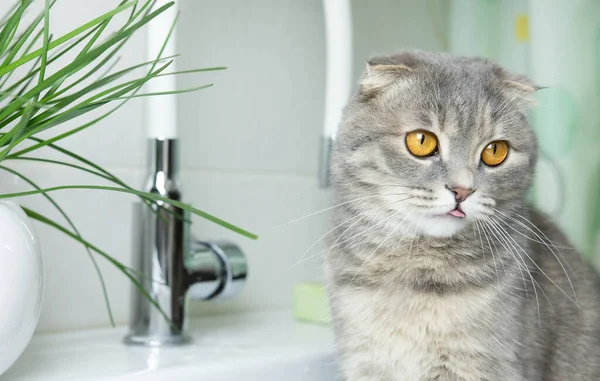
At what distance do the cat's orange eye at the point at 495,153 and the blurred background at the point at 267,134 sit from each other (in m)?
0.35

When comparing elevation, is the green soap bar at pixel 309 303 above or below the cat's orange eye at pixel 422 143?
below

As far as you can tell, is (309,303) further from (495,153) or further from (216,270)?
(495,153)

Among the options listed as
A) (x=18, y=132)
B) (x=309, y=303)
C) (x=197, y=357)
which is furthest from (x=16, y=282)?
(x=309, y=303)

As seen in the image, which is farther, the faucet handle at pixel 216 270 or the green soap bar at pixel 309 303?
the green soap bar at pixel 309 303

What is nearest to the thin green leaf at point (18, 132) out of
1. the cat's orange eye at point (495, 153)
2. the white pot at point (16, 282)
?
the white pot at point (16, 282)

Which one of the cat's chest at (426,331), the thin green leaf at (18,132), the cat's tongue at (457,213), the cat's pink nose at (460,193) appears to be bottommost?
the cat's chest at (426,331)

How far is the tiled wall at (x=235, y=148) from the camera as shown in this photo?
1061mm

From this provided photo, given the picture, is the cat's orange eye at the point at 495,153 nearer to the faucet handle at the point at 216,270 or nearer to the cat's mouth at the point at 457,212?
the cat's mouth at the point at 457,212

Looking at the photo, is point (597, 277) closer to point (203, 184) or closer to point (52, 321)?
point (203, 184)

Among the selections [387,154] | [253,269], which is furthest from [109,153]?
[387,154]

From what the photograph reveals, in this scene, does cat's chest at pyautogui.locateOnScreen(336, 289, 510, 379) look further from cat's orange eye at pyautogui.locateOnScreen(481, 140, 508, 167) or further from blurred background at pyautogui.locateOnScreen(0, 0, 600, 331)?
blurred background at pyautogui.locateOnScreen(0, 0, 600, 331)

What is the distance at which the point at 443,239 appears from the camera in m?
0.83

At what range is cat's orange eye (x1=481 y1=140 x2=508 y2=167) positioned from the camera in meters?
0.82

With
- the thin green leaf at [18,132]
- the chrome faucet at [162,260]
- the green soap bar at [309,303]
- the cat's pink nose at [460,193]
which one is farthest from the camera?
the green soap bar at [309,303]
